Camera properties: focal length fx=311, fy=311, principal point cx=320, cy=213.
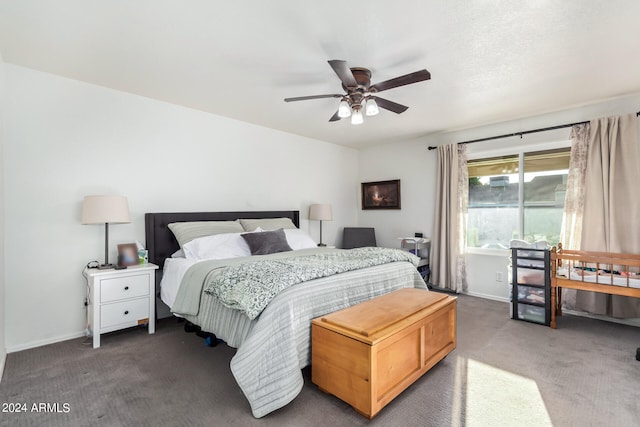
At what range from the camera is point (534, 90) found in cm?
316

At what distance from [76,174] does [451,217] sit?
15.0ft

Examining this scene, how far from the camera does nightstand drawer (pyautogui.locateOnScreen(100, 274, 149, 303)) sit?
9.04 ft

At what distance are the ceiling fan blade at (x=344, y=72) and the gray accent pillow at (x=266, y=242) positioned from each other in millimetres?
1850

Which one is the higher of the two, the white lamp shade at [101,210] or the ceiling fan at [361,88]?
the ceiling fan at [361,88]

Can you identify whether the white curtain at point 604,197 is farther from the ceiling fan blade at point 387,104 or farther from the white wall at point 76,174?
the white wall at point 76,174

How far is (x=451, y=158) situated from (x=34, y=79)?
4.87 metres

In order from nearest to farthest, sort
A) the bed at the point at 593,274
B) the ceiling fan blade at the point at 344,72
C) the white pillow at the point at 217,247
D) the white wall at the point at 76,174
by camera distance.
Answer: the ceiling fan blade at the point at 344,72 < the white wall at the point at 76,174 < the bed at the point at 593,274 < the white pillow at the point at 217,247

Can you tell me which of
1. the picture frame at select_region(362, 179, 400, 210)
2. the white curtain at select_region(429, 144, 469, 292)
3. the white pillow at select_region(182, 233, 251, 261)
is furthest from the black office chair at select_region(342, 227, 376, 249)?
the white pillow at select_region(182, 233, 251, 261)

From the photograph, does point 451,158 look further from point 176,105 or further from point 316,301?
point 176,105

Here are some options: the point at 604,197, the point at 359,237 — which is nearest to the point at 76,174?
the point at 359,237

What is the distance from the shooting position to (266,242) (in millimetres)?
3486

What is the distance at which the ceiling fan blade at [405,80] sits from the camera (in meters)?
2.21

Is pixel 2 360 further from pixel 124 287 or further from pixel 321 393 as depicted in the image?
pixel 321 393

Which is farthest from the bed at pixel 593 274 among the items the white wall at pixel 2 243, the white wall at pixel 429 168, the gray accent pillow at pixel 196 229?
the white wall at pixel 2 243
